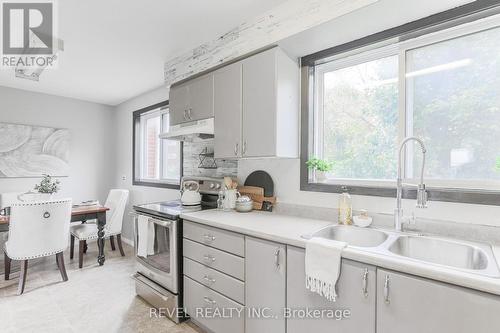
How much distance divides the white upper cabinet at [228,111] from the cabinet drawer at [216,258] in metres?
0.76

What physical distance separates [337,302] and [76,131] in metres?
4.54

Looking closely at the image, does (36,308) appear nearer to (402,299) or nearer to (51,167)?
(51,167)

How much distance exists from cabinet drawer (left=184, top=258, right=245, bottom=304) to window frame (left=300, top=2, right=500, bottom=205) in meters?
0.90

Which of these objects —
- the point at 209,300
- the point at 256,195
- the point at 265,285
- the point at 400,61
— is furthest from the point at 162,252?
the point at 400,61

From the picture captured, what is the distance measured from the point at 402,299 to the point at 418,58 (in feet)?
4.81

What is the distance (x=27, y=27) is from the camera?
2062 mm

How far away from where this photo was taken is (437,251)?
4.54 ft

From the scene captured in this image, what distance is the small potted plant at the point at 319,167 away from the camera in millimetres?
1971

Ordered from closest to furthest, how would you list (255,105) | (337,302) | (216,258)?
(337,302) → (216,258) → (255,105)

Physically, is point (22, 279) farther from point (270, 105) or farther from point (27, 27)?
point (270, 105)

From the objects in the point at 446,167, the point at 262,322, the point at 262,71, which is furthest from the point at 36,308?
the point at 446,167

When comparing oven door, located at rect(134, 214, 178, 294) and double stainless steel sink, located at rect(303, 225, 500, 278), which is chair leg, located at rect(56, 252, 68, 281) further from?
double stainless steel sink, located at rect(303, 225, 500, 278)

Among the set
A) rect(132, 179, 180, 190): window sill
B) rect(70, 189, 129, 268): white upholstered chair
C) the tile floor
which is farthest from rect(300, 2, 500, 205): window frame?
rect(70, 189, 129, 268): white upholstered chair

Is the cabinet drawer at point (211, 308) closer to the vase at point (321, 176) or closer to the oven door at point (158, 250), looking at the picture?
the oven door at point (158, 250)
